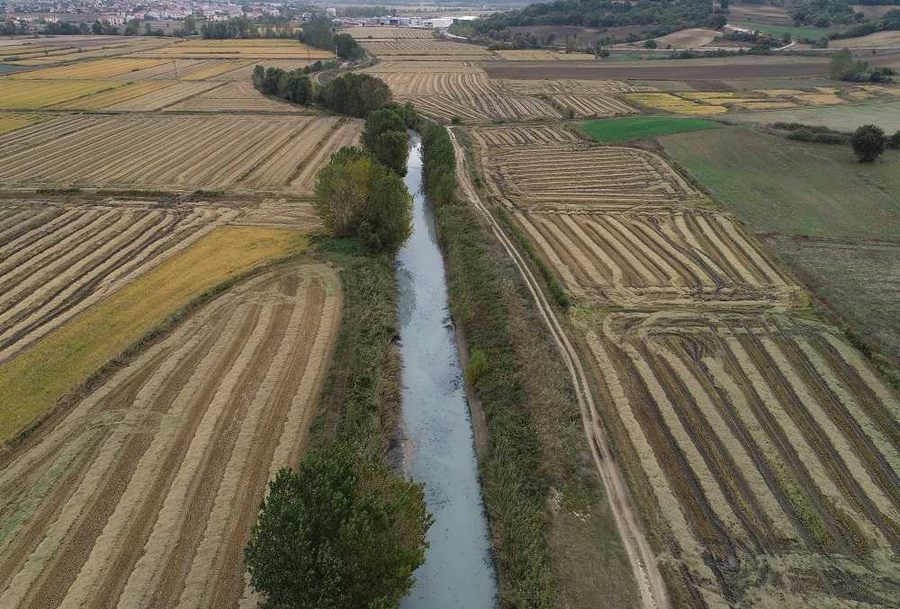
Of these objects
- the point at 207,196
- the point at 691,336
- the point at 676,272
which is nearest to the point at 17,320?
the point at 207,196

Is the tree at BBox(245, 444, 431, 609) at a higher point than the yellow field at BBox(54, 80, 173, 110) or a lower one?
lower

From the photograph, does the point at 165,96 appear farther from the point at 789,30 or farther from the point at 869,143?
the point at 789,30

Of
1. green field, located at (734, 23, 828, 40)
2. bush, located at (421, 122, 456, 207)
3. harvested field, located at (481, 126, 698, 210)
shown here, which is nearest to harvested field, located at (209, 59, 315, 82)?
bush, located at (421, 122, 456, 207)

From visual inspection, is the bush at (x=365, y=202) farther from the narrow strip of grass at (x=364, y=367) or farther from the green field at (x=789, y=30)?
the green field at (x=789, y=30)

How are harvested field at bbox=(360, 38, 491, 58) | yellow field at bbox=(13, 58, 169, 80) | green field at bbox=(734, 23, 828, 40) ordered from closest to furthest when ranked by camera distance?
yellow field at bbox=(13, 58, 169, 80) → harvested field at bbox=(360, 38, 491, 58) → green field at bbox=(734, 23, 828, 40)

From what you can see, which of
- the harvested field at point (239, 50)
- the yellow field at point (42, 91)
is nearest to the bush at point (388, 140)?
the yellow field at point (42, 91)

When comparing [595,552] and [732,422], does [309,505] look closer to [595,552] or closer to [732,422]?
[595,552]

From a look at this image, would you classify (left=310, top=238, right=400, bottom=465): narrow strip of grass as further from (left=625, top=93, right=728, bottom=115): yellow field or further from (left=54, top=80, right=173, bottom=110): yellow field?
(left=54, top=80, right=173, bottom=110): yellow field
